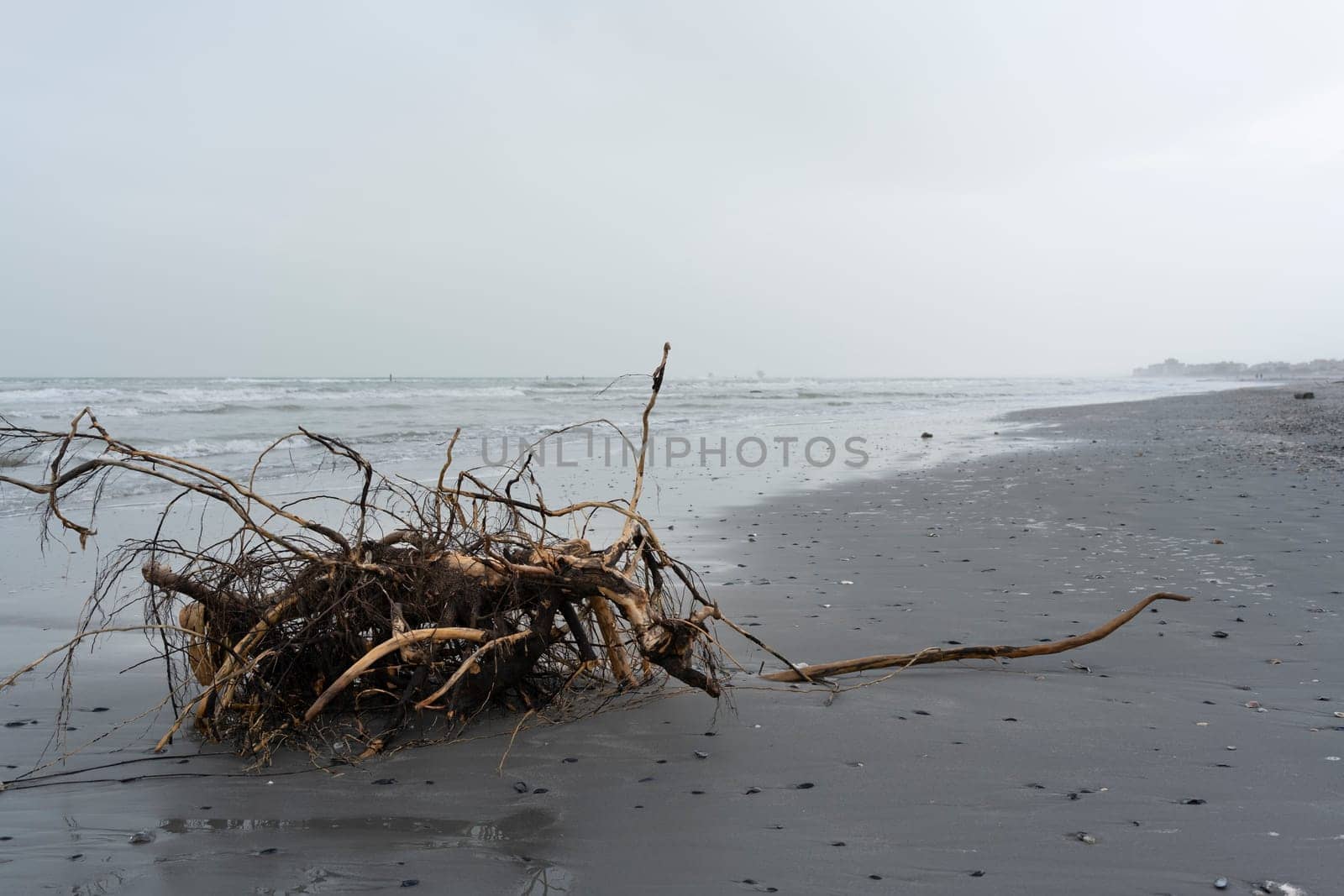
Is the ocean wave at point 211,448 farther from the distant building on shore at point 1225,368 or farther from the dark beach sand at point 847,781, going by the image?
the distant building on shore at point 1225,368

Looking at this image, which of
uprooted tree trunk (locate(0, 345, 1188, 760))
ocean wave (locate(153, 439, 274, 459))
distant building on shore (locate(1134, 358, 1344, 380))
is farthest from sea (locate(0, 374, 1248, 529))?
distant building on shore (locate(1134, 358, 1344, 380))

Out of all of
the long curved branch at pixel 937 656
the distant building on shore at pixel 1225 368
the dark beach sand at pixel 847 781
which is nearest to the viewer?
the dark beach sand at pixel 847 781

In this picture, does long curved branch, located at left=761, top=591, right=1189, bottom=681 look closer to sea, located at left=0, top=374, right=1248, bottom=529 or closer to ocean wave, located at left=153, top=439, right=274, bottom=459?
sea, located at left=0, top=374, right=1248, bottom=529

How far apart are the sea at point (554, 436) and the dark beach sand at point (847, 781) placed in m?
1.21

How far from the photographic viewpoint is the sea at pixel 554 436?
10492mm

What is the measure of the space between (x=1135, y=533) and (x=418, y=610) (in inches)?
229

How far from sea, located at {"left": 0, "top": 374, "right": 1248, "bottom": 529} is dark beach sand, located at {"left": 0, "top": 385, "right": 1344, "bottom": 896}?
1211 millimetres

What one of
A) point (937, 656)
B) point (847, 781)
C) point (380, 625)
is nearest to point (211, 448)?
point (380, 625)

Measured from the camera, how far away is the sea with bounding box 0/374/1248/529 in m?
10.5

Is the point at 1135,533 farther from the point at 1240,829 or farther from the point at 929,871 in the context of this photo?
the point at 929,871

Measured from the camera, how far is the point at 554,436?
18.6m

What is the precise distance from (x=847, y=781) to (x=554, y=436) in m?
16.1

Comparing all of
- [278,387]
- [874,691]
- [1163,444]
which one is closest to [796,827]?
[874,691]

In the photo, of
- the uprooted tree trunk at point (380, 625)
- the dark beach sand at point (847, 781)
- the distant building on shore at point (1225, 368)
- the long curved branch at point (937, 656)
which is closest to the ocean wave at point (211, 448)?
the dark beach sand at point (847, 781)
